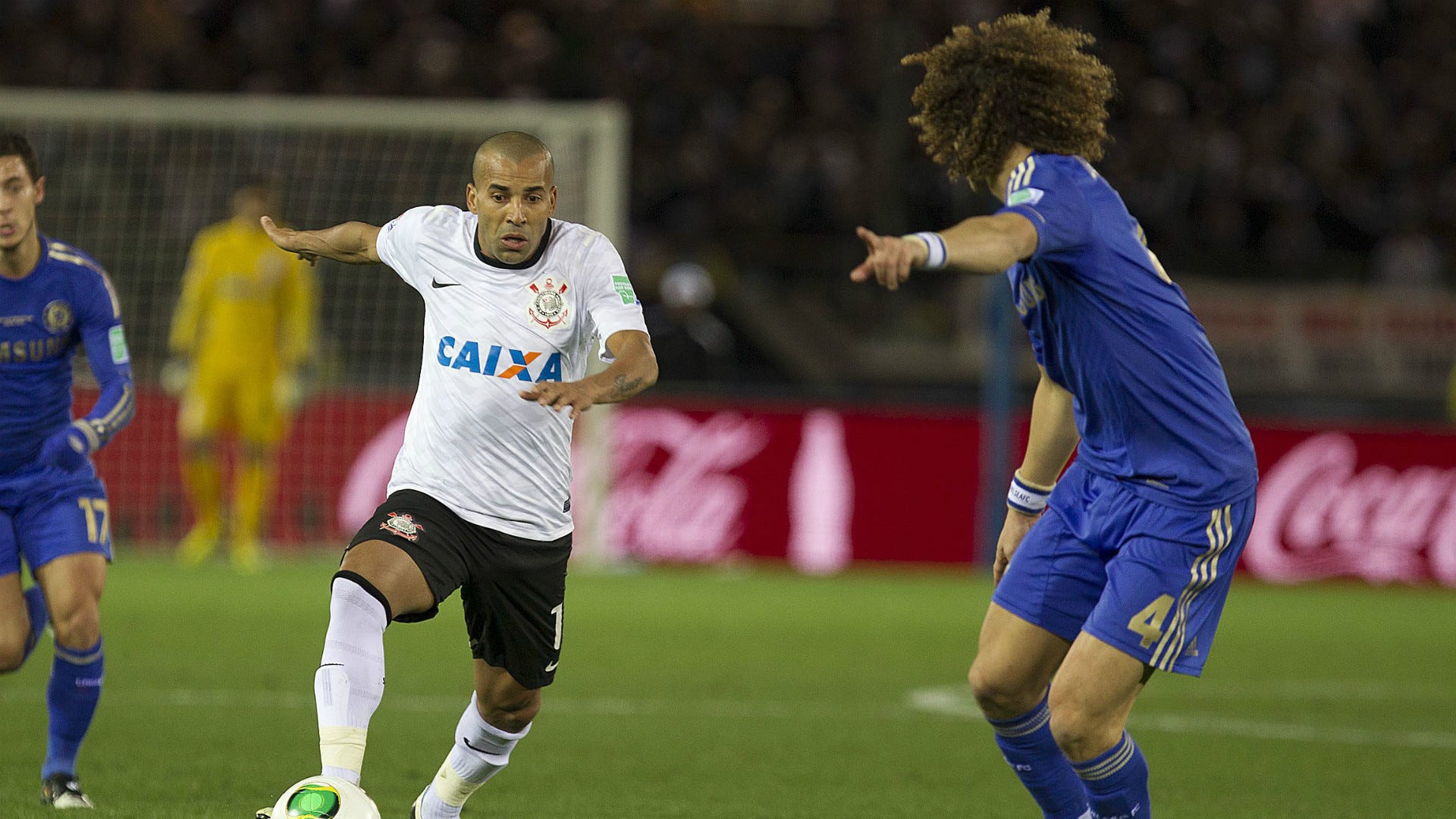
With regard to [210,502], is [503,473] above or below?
above

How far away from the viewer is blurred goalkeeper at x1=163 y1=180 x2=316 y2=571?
14.1 m

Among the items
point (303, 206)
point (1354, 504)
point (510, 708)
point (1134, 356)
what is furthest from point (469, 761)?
point (1354, 504)

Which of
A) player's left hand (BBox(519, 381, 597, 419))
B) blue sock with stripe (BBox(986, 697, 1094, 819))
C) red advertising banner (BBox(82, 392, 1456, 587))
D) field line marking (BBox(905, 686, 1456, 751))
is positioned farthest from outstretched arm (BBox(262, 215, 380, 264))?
red advertising banner (BBox(82, 392, 1456, 587))

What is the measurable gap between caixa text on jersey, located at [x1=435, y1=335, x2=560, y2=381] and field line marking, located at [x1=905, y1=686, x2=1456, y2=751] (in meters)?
4.18

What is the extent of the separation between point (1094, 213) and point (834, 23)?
58.9 feet

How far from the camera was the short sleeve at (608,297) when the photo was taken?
518 cm

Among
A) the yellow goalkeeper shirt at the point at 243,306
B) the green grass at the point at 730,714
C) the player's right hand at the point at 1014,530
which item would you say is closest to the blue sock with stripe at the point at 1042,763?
the player's right hand at the point at 1014,530

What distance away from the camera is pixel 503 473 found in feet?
17.4

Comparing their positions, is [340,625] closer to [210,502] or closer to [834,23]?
[210,502]

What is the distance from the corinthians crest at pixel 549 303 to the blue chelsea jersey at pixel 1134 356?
1310 mm

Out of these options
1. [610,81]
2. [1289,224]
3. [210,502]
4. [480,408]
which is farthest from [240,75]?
[480,408]

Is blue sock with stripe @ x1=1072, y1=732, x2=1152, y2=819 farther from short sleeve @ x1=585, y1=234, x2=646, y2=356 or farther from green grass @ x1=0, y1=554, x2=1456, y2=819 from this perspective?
short sleeve @ x1=585, y1=234, x2=646, y2=356

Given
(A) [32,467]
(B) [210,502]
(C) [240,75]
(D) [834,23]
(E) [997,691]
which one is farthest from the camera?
(D) [834,23]

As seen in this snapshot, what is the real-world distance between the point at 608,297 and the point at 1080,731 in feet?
5.96
